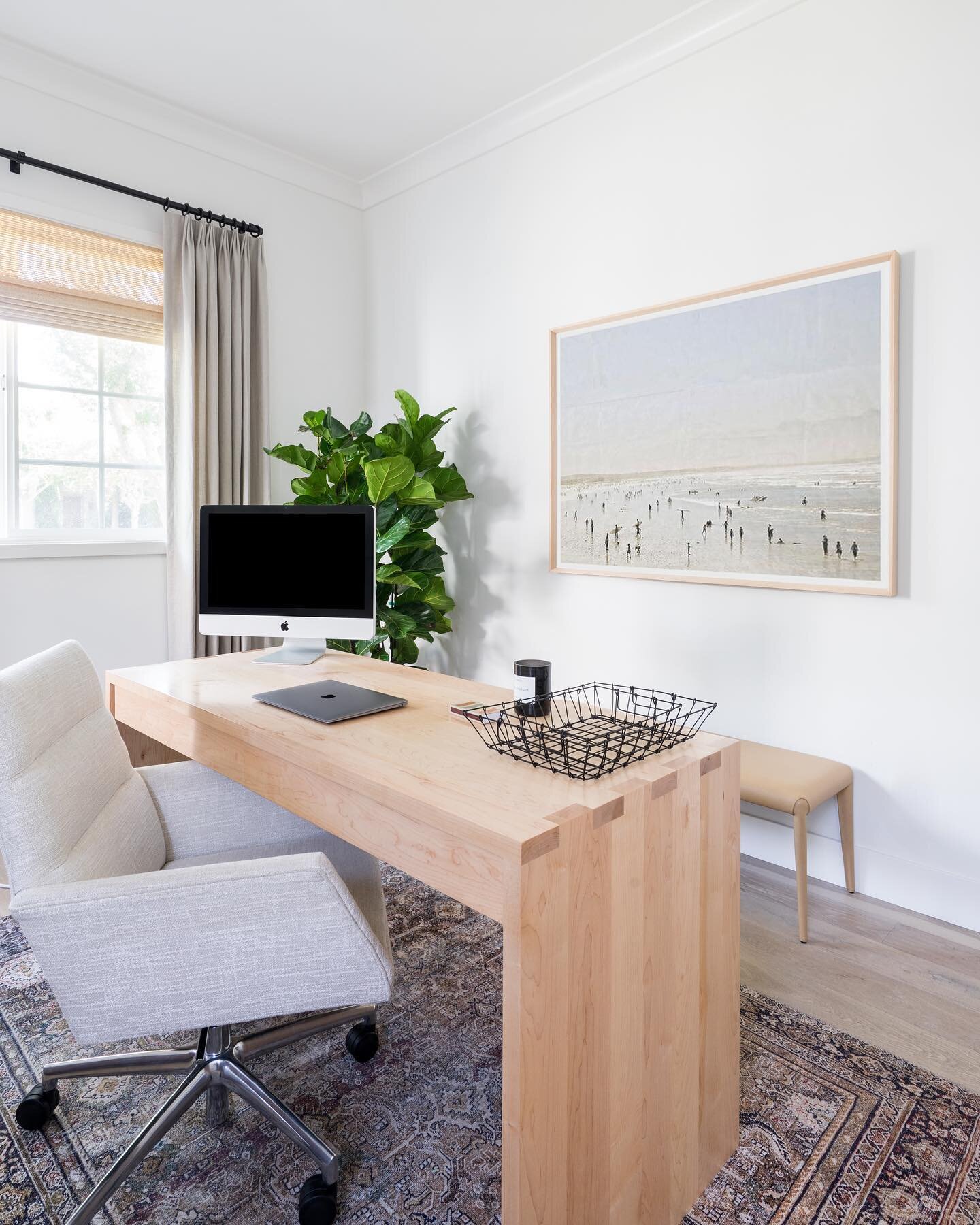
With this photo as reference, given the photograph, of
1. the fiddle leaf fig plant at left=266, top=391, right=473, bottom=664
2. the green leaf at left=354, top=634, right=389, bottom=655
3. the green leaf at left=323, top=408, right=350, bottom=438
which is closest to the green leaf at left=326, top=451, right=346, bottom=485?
the fiddle leaf fig plant at left=266, top=391, right=473, bottom=664

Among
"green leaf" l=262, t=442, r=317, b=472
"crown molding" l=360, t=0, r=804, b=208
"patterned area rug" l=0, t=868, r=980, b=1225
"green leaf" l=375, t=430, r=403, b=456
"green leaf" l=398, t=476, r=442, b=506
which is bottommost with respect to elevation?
"patterned area rug" l=0, t=868, r=980, b=1225

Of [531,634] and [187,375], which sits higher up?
[187,375]

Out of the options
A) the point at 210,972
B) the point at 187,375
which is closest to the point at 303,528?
the point at 210,972

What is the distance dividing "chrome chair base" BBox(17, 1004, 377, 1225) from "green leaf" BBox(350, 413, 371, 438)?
2.33 meters

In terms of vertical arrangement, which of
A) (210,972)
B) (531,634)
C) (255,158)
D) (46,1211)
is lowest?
(46,1211)

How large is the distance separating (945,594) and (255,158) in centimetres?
336

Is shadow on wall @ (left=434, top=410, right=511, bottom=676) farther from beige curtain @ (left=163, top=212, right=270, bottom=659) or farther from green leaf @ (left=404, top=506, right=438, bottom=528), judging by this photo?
beige curtain @ (left=163, top=212, right=270, bottom=659)

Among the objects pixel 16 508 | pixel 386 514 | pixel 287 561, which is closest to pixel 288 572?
pixel 287 561

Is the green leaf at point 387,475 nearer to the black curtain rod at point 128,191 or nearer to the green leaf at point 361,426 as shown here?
the green leaf at point 361,426

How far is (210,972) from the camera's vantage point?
1.19m

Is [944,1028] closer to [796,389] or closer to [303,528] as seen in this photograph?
[796,389]

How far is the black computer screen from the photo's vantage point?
2197 mm

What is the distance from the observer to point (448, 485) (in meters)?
3.29

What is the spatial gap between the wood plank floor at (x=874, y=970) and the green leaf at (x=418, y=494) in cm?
179
